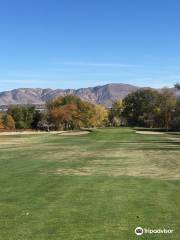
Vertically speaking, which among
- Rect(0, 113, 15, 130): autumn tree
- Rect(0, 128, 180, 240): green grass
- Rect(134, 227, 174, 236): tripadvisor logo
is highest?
Rect(134, 227, 174, 236): tripadvisor logo

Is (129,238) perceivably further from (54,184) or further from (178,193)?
(54,184)

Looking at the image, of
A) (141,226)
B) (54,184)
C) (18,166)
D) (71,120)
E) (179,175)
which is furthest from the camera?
(71,120)

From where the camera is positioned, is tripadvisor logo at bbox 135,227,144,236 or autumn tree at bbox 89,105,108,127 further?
autumn tree at bbox 89,105,108,127

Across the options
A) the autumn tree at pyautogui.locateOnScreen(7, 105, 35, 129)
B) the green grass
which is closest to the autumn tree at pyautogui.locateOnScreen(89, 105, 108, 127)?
the autumn tree at pyautogui.locateOnScreen(7, 105, 35, 129)

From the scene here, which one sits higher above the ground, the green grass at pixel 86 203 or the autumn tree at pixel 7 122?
the green grass at pixel 86 203

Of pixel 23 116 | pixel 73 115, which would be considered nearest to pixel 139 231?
pixel 73 115

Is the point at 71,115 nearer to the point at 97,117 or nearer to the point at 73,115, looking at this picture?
the point at 73,115

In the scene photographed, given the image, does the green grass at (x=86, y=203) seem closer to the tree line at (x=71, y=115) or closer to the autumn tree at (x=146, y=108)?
the tree line at (x=71, y=115)

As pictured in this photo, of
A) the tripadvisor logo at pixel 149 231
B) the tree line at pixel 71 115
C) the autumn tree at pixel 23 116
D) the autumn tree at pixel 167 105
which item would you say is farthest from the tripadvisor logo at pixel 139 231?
the autumn tree at pixel 23 116

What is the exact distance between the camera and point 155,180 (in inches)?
818

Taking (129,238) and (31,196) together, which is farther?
(31,196)

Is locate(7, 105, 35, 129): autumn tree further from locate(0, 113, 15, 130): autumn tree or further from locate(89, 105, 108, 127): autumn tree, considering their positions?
locate(89, 105, 108, 127): autumn tree

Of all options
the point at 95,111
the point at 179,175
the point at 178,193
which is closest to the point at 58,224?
the point at 178,193

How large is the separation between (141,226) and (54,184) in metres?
7.89
